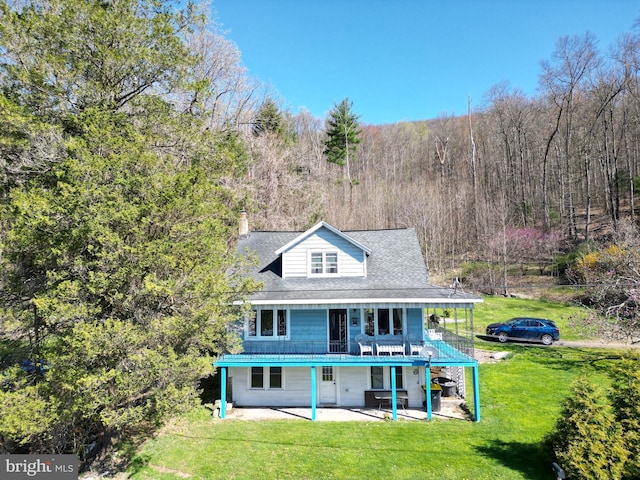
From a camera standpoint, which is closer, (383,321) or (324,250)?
(383,321)

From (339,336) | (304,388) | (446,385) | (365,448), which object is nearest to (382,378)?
(339,336)

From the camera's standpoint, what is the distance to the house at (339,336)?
14.6 m

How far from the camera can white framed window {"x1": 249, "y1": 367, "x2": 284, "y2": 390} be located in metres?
16.0

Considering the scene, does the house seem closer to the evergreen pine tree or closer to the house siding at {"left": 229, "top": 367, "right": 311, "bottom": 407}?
the house siding at {"left": 229, "top": 367, "right": 311, "bottom": 407}

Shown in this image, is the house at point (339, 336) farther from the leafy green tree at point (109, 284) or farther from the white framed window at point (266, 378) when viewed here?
the leafy green tree at point (109, 284)

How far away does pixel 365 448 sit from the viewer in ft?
39.2

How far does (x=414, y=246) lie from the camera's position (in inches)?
731

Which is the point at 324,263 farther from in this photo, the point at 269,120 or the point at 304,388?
the point at 269,120

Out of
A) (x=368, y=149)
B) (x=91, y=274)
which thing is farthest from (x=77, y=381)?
(x=368, y=149)

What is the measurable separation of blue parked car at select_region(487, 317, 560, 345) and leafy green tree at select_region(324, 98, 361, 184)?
24.0 metres

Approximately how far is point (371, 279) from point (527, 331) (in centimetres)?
1310

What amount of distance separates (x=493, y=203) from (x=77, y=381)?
1758 inches

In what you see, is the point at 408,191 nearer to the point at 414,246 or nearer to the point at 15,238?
the point at 414,246

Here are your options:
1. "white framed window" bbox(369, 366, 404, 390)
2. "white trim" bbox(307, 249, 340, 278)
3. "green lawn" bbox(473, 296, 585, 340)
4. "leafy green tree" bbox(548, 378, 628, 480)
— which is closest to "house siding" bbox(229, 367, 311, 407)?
"white framed window" bbox(369, 366, 404, 390)
